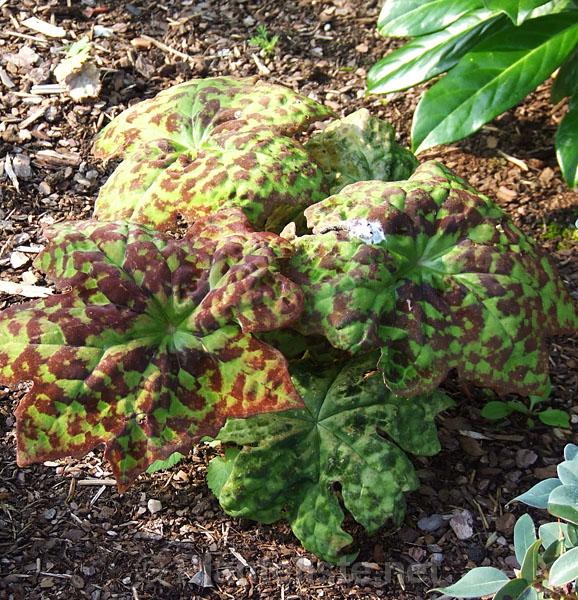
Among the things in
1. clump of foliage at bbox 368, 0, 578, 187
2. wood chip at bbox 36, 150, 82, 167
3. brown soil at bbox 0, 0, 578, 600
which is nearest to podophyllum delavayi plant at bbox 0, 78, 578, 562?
brown soil at bbox 0, 0, 578, 600

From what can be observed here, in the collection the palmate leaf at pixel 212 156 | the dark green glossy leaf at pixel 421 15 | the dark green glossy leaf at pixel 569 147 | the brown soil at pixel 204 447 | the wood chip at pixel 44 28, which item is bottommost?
the brown soil at pixel 204 447

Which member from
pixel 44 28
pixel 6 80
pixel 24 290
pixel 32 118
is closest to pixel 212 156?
pixel 24 290

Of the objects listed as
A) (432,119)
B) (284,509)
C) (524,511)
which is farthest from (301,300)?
(432,119)

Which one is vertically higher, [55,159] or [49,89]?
[49,89]

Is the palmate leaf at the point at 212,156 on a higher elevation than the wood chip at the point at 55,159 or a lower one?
higher

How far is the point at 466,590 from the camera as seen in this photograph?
1.71 meters

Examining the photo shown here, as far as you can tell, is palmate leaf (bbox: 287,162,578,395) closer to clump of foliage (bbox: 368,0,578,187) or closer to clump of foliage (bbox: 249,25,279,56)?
clump of foliage (bbox: 368,0,578,187)

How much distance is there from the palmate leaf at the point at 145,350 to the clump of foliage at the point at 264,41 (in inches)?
76.3

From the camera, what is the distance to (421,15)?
2994mm

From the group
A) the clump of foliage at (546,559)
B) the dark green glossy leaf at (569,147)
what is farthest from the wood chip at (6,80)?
the clump of foliage at (546,559)

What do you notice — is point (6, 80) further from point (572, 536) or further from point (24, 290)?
point (572, 536)

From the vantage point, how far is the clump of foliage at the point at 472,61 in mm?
2842

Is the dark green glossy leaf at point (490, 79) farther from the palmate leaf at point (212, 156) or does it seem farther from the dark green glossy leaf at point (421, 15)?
the palmate leaf at point (212, 156)

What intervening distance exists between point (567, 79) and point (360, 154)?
105 centimetres
